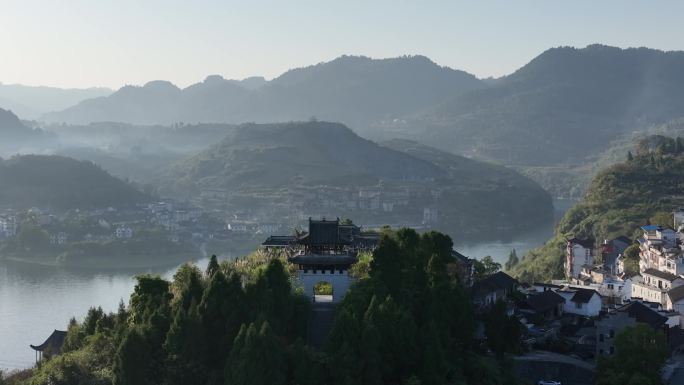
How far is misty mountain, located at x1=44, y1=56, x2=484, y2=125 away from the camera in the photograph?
6009 inches

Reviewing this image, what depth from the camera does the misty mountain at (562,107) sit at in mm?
109875

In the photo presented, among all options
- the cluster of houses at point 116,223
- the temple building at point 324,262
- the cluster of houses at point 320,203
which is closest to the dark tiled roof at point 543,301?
the temple building at point 324,262

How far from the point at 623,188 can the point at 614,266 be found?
14.0 metres

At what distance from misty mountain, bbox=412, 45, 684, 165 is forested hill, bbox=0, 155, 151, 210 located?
53553 mm

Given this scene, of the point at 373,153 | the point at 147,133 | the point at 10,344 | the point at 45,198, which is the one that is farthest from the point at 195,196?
the point at 147,133

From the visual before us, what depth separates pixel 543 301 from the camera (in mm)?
17938

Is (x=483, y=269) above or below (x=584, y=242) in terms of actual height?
below

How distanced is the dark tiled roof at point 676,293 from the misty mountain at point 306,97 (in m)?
127

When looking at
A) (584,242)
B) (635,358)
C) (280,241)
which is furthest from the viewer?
(584,242)

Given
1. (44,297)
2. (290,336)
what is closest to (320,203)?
(44,297)

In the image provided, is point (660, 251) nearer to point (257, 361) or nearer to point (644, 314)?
point (644, 314)

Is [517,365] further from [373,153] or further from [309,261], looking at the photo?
[373,153]

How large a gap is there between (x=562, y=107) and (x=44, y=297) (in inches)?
4136

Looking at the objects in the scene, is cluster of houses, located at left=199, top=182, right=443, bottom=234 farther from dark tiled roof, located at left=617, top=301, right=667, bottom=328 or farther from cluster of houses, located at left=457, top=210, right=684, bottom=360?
dark tiled roof, located at left=617, top=301, right=667, bottom=328
